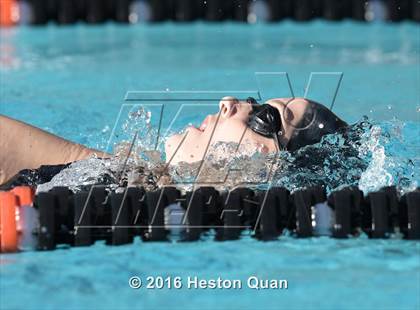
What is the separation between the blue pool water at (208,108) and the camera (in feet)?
6.80

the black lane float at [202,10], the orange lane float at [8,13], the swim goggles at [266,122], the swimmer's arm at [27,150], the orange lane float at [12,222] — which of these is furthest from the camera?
the orange lane float at [8,13]

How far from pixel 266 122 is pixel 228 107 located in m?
0.12

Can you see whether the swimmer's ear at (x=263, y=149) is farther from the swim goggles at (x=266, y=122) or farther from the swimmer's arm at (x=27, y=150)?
the swimmer's arm at (x=27, y=150)

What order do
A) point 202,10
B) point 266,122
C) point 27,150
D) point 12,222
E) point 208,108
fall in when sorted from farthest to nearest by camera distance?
1. point 202,10
2. point 208,108
3. point 27,150
4. point 266,122
5. point 12,222

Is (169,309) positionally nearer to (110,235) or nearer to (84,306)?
(84,306)

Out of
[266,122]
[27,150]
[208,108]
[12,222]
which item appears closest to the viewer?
[12,222]

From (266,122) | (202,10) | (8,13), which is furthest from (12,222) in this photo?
(8,13)

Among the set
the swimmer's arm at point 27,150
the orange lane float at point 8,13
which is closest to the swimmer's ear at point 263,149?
the swimmer's arm at point 27,150

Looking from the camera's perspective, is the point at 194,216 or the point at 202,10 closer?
the point at 194,216

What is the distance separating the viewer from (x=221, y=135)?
2.50 m

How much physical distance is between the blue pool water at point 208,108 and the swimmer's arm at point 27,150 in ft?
1.99

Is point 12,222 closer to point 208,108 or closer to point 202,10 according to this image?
point 208,108

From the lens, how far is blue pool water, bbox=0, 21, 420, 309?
6.80 feet

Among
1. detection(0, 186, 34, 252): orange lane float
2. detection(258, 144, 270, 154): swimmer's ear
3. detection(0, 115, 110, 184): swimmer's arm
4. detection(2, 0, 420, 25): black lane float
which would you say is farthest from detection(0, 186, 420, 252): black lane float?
detection(2, 0, 420, 25): black lane float
